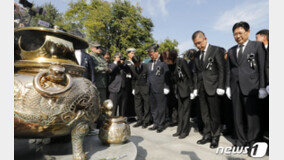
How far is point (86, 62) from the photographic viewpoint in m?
4.02

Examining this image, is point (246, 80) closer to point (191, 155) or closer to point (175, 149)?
point (191, 155)

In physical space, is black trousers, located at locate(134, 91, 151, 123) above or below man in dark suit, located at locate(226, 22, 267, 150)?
below

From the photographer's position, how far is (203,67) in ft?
11.0

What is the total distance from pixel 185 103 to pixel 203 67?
3.11ft

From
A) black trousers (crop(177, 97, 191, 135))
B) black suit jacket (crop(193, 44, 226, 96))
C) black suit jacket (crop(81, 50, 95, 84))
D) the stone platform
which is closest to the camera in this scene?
the stone platform

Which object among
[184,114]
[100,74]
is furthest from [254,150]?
[100,74]

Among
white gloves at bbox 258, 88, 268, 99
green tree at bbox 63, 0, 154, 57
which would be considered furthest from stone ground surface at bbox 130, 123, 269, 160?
green tree at bbox 63, 0, 154, 57

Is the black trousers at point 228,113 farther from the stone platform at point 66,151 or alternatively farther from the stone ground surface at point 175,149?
the stone platform at point 66,151

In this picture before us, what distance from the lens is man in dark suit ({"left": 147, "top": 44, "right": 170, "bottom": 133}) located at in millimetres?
4352

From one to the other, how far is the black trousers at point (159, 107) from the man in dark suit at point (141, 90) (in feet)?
1.26

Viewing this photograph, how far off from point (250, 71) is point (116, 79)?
323 cm

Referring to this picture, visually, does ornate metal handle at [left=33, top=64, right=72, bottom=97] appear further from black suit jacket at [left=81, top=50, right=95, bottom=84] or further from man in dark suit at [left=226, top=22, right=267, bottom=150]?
man in dark suit at [left=226, top=22, right=267, bottom=150]

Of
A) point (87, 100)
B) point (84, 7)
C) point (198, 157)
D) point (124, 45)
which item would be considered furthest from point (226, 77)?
point (84, 7)

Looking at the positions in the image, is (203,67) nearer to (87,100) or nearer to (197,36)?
(197,36)
